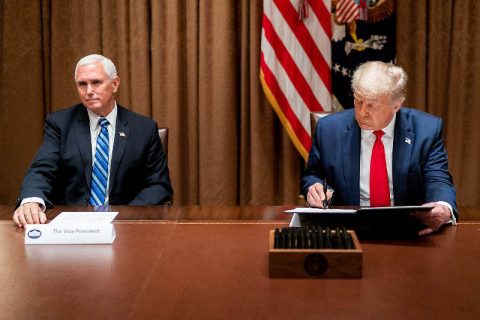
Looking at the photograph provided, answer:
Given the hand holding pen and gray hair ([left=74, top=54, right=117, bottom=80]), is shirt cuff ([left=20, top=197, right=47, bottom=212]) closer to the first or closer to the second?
gray hair ([left=74, top=54, right=117, bottom=80])

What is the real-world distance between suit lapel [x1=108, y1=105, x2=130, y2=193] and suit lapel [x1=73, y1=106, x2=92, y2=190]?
0.35 feet

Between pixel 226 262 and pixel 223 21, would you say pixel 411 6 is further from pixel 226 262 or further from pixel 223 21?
pixel 226 262

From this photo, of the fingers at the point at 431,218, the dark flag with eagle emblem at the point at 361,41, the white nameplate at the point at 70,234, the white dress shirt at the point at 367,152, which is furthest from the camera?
the dark flag with eagle emblem at the point at 361,41

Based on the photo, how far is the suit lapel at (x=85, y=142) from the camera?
10.1 feet

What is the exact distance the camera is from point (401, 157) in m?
2.77

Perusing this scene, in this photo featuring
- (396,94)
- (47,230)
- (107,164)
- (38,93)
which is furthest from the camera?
(38,93)

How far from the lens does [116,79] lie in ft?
10.8

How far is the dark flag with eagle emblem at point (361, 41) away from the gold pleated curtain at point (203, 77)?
0.09m

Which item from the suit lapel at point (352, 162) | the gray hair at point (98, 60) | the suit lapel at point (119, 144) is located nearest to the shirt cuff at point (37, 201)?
the suit lapel at point (119, 144)

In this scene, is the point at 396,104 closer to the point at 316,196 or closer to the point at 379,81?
the point at 379,81

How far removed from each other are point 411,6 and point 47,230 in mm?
3141

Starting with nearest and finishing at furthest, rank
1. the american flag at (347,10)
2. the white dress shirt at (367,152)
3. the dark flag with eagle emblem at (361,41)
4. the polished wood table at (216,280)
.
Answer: the polished wood table at (216,280) → the white dress shirt at (367,152) → the american flag at (347,10) → the dark flag with eagle emblem at (361,41)

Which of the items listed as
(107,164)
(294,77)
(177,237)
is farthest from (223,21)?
(177,237)

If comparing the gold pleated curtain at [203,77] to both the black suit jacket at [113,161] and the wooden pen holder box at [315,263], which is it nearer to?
the black suit jacket at [113,161]
